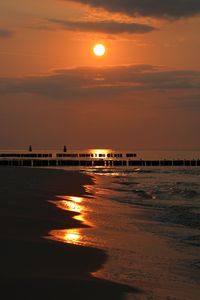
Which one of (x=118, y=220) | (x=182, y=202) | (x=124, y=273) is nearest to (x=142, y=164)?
(x=182, y=202)

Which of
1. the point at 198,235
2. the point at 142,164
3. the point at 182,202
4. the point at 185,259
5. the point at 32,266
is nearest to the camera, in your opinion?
the point at 32,266

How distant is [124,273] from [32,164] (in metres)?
77.6

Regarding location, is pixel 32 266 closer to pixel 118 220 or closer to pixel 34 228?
pixel 34 228

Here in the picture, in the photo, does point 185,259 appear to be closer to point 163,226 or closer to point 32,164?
point 163,226

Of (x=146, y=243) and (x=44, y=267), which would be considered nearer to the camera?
(x=44, y=267)

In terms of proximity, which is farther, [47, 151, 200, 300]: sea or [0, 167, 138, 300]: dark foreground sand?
[47, 151, 200, 300]: sea

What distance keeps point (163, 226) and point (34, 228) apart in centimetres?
413

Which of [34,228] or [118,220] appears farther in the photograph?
[118,220]

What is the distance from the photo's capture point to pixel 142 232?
12.7 meters

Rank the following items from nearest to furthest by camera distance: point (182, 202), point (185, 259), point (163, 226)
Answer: point (185, 259) → point (163, 226) → point (182, 202)

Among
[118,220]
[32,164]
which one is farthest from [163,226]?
[32,164]

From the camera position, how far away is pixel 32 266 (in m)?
7.75

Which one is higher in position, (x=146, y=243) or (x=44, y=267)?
(x=44, y=267)

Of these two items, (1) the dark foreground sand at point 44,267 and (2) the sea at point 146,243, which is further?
(2) the sea at point 146,243
